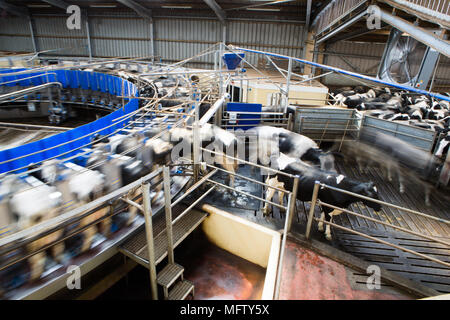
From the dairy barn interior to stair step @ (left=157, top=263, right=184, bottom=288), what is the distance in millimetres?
14

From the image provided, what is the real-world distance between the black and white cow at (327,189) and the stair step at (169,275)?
147 centimetres

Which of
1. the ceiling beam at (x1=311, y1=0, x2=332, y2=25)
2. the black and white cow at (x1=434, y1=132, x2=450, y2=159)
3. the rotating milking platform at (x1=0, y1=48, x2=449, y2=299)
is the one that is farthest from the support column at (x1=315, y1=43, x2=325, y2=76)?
the rotating milking platform at (x1=0, y1=48, x2=449, y2=299)

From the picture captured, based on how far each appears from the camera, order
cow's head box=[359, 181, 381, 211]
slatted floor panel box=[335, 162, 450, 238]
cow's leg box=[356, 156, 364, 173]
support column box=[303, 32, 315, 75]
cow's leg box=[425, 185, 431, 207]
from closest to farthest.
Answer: cow's head box=[359, 181, 381, 211]
slatted floor panel box=[335, 162, 450, 238]
cow's leg box=[425, 185, 431, 207]
cow's leg box=[356, 156, 364, 173]
support column box=[303, 32, 315, 75]

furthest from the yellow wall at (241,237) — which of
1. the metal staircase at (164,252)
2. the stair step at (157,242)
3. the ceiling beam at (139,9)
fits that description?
the ceiling beam at (139,9)

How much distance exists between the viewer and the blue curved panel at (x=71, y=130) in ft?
11.3

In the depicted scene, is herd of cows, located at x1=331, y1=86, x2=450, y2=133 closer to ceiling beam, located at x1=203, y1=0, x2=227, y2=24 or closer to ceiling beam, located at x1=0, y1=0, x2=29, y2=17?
ceiling beam, located at x1=203, y1=0, x2=227, y2=24

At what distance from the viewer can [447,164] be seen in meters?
4.71

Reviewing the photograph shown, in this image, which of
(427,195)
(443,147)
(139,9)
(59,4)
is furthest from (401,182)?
(59,4)

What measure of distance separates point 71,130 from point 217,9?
1210cm

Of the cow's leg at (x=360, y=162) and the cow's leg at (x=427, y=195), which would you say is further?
the cow's leg at (x=360, y=162)

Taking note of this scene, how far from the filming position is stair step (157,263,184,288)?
252 cm

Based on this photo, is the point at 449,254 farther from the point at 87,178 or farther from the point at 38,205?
the point at 38,205

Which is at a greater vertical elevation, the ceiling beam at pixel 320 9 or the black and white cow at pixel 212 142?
the ceiling beam at pixel 320 9

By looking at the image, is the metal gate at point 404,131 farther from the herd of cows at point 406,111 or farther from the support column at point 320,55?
the support column at point 320,55
